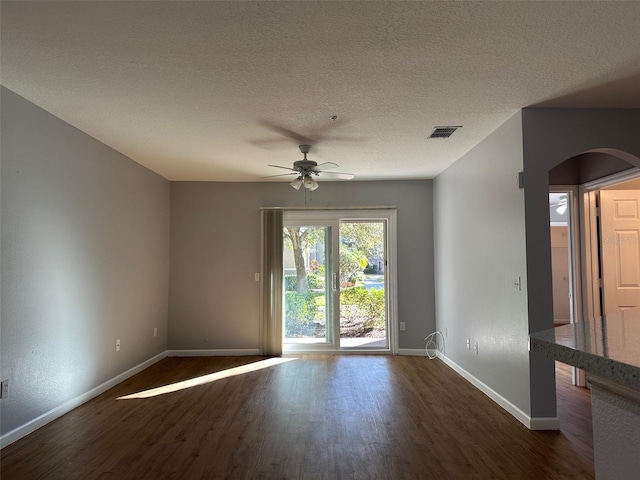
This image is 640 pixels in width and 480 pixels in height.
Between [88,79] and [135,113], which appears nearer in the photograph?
[88,79]

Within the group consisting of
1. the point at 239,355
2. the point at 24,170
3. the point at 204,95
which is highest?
the point at 204,95

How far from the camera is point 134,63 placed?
237 centimetres

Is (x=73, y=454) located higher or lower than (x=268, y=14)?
lower

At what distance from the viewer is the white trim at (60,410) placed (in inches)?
110

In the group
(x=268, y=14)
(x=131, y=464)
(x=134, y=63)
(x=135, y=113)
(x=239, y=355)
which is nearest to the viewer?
(x=268, y=14)

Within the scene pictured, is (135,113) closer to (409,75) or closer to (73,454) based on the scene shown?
(409,75)

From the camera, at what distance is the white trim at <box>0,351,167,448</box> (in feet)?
9.16

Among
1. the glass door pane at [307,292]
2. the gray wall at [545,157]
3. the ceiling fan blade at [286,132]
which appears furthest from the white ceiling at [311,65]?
the glass door pane at [307,292]

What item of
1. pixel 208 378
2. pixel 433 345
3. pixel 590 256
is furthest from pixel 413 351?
pixel 208 378

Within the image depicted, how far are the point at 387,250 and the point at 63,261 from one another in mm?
4002

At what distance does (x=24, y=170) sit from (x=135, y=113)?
0.91m

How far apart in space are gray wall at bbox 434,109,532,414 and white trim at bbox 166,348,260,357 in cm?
274

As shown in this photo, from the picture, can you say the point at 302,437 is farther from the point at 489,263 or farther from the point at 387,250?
the point at 387,250

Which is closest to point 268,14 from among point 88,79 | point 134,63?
point 134,63
